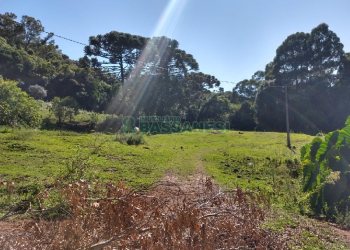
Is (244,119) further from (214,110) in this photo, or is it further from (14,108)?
(14,108)

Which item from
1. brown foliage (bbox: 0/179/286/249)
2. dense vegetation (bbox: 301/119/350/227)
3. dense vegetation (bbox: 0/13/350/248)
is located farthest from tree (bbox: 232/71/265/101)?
brown foliage (bbox: 0/179/286/249)

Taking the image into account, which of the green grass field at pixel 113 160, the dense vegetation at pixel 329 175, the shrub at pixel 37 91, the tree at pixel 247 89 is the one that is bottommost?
the green grass field at pixel 113 160

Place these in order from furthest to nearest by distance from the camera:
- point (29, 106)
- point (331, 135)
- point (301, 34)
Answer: point (301, 34) < point (29, 106) < point (331, 135)

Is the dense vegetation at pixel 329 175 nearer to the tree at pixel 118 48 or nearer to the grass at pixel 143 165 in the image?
the grass at pixel 143 165

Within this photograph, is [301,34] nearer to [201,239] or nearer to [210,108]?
[210,108]

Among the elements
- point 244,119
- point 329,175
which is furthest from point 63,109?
point 329,175

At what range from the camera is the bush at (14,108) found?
21578 mm

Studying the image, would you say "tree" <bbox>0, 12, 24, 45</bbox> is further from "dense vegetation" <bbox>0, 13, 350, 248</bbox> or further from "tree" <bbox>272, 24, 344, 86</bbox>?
"tree" <bbox>272, 24, 344, 86</bbox>

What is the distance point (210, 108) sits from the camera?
150 ft

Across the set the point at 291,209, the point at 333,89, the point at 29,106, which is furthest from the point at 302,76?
the point at 291,209

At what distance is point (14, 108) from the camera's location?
22.0 metres

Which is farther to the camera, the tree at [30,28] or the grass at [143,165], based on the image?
the tree at [30,28]

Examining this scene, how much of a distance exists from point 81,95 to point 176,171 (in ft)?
86.7

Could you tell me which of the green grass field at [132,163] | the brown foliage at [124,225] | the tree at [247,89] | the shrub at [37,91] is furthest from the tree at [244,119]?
the brown foliage at [124,225]
